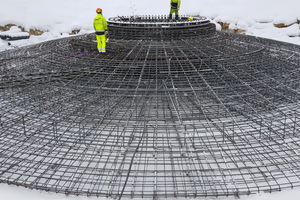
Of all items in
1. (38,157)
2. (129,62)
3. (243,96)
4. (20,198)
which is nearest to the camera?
(20,198)

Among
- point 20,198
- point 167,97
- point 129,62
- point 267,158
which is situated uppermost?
point 129,62

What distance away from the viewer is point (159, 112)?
7.35 metres

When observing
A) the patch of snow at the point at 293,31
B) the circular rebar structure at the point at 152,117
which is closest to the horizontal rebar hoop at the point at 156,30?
the circular rebar structure at the point at 152,117

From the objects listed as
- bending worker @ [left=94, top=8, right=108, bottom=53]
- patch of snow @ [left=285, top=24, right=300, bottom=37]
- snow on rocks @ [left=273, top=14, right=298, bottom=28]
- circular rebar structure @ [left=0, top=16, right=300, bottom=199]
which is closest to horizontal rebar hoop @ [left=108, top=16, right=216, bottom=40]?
circular rebar structure @ [left=0, top=16, right=300, bottom=199]

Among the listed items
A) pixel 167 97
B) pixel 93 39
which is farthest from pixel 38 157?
pixel 93 39

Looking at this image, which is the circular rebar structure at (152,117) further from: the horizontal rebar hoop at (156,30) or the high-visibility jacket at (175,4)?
the high-visibility jacket at (175,4)

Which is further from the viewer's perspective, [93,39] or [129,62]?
[93,39]

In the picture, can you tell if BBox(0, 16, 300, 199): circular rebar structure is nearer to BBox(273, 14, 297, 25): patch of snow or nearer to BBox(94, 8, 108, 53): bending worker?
BBox(94, 8, 108, 53): bending worker

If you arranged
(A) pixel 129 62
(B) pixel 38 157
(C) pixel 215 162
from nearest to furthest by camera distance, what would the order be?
(C) pixel 215 162 → (B) pixel 38 157 → (A) pixel 129 62

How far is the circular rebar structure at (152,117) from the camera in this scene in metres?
5.42

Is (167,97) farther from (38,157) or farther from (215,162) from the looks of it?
(38,157)

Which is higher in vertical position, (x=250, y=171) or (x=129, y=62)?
(x=129, y=62)

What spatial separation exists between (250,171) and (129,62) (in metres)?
4.69

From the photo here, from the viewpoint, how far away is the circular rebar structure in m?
5.42
